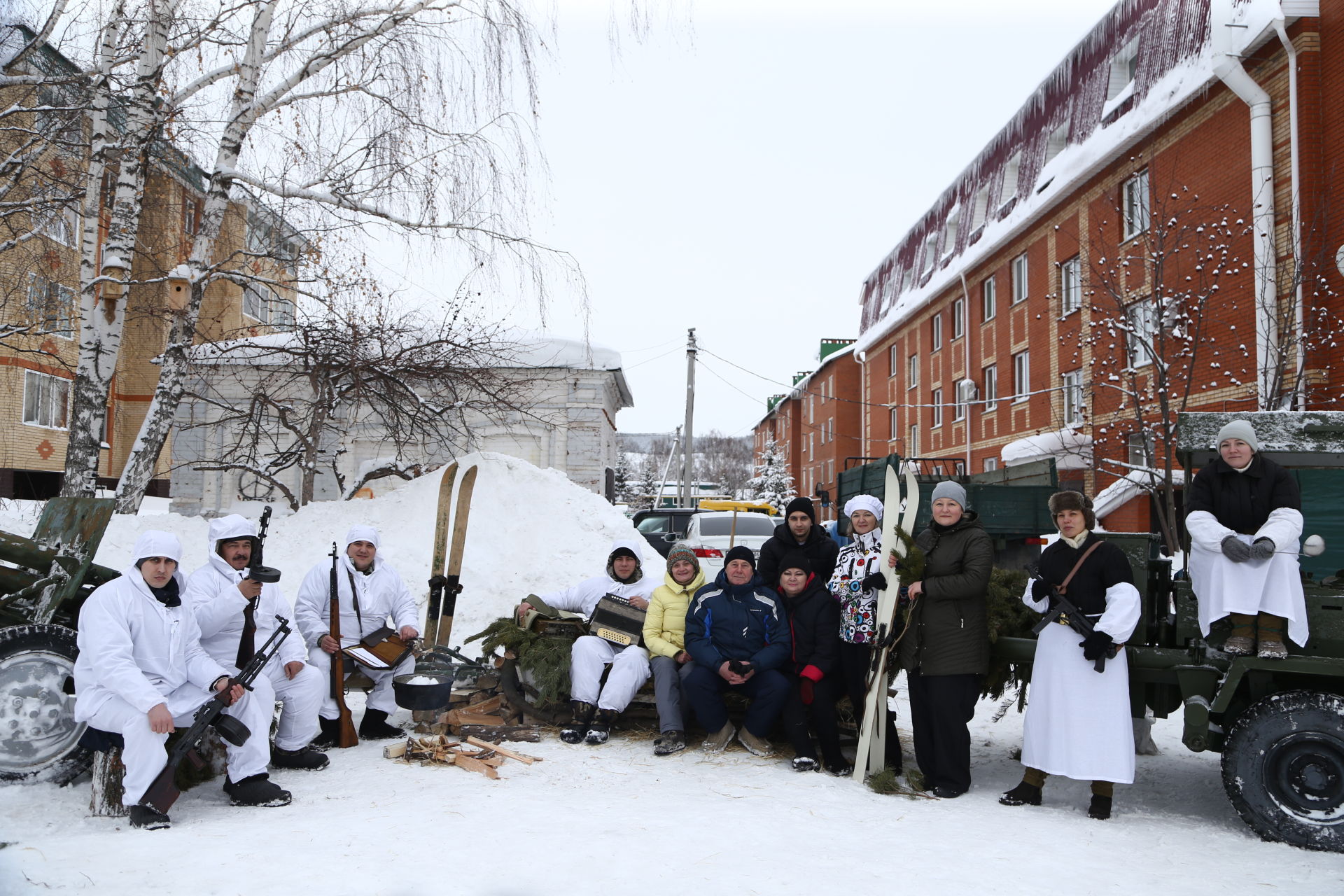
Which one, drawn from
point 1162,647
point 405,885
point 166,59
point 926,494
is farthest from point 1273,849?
point 166,59

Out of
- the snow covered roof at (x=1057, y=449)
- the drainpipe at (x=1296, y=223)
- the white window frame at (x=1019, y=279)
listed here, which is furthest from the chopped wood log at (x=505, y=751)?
the white window frame at (x=1019, y=279)

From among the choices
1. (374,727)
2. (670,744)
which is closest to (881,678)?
(670,744)

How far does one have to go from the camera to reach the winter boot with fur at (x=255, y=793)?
472 cm

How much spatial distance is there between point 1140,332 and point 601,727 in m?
12.5

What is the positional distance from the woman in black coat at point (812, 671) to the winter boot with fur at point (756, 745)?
7.1 inches

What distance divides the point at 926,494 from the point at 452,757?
8947mm

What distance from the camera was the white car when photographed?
557 inches

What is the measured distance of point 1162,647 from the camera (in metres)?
5.16

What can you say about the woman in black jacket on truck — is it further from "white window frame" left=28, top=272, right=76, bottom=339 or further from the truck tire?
Answer: "white window frame" left=28, top=272, right=76, bottom=339

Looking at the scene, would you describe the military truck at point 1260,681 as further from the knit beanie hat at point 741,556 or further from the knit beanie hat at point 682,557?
the knit beanie hat at point 682,557

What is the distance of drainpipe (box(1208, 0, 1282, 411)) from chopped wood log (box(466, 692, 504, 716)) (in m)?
11.7

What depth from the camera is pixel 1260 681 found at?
4.68m

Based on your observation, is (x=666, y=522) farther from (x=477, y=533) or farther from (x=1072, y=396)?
(x=1072, y=396)

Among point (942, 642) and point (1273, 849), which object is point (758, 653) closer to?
point (942, 642)
